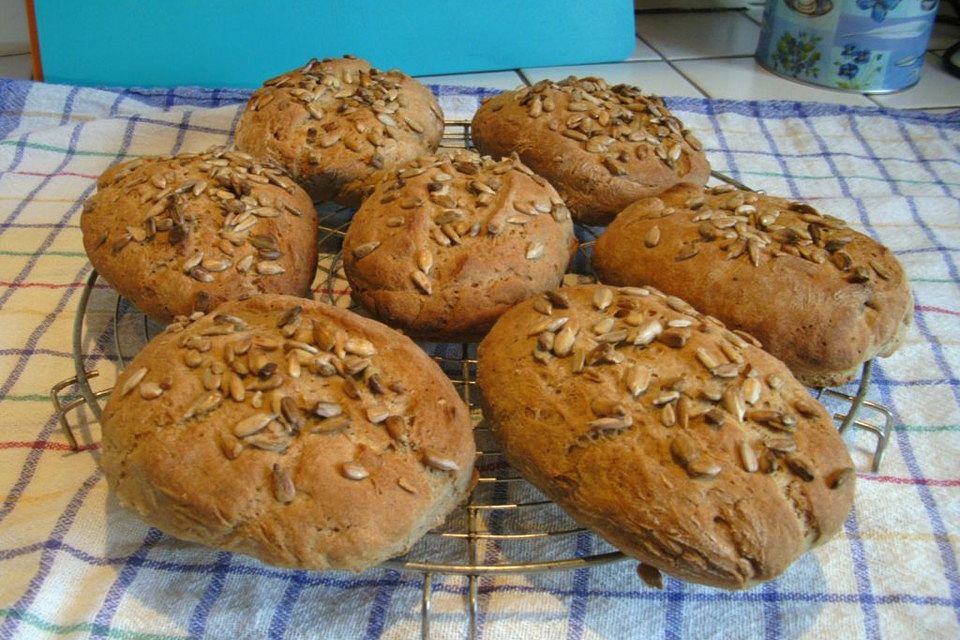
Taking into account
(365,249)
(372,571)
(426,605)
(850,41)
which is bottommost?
(372,571)

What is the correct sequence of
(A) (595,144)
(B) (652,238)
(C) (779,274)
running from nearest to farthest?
(C) (779,274) < (B) (652,238) < (A) (595,144)

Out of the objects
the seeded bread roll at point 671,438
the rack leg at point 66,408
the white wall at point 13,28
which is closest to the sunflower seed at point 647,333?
the seeded bread roll at point 671,438

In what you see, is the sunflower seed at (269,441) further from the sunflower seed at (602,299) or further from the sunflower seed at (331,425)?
the sunflower seed at (602,299)

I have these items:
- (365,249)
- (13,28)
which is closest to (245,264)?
(365,249)

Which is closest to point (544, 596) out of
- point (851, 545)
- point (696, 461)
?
point (696, 461)

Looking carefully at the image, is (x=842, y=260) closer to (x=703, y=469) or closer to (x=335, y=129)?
(x=703, y=469)

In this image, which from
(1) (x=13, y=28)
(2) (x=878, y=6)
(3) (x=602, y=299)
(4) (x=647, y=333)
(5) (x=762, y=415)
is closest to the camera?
(5) (x=762, y=415)

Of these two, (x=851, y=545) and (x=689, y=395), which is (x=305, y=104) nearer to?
(x=689, y=395)
